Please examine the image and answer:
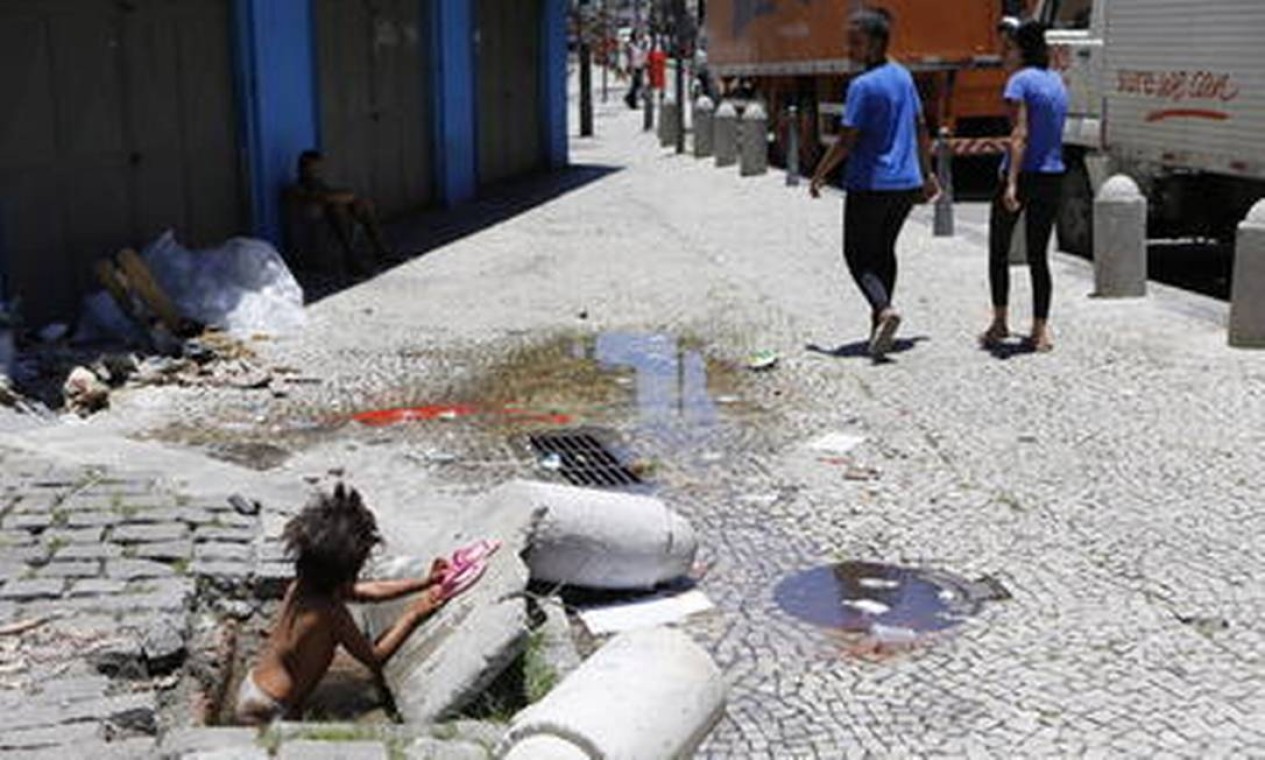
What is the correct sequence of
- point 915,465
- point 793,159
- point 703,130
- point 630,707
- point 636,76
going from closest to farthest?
point 630,707, point 915,465, point 793,159, point 703,130, point 636,76

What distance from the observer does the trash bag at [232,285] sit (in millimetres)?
10461

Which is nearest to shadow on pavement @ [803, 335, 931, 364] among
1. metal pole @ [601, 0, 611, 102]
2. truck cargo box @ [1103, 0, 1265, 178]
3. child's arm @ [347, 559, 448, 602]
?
truck cargo box @ [1103, 0, 1265, 178]

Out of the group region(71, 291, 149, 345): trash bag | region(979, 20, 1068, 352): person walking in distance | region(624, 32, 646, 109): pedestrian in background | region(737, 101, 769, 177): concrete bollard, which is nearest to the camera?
region(979, 20, 1068, 352): person walking in distance

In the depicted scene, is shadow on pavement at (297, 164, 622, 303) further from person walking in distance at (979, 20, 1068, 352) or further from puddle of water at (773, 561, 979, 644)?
puddle of water at (773, 561, 979, 644)

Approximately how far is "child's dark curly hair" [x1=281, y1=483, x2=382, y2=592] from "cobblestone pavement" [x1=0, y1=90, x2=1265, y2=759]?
1.17m

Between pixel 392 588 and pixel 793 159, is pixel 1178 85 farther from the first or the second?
pixel 392 588

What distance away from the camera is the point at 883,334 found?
913cm

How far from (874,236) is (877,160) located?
0.46m

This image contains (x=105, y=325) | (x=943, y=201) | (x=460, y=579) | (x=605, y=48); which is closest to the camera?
(x=460, y=579)

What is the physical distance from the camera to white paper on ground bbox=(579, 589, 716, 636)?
17.0ft

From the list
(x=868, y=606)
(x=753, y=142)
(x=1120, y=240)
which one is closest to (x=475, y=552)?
(x=868, y=606)

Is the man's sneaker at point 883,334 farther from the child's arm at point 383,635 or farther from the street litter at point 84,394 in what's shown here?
A: the child's arm at point 383,635

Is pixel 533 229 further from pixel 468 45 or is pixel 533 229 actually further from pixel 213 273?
pixel 213 273

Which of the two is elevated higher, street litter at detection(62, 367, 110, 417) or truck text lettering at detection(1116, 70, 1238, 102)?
truck text lettering at detection(1116, 70, 1238, 102)
